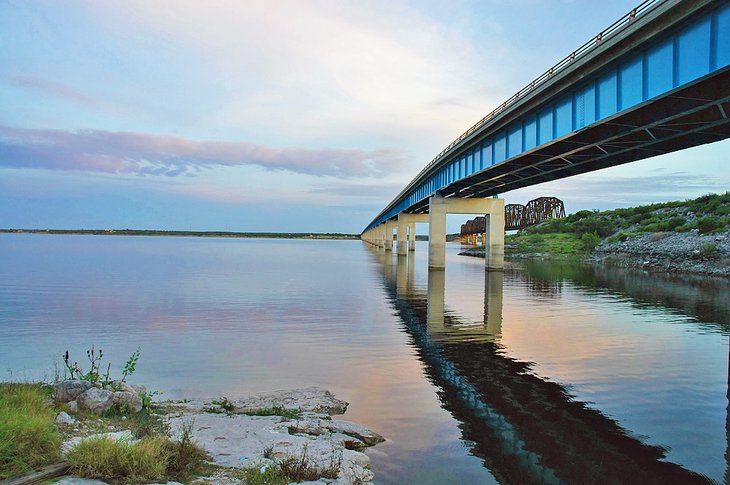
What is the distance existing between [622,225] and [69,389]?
10945cm

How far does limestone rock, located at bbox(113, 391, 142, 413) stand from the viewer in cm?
1039

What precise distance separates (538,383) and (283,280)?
33157 mm

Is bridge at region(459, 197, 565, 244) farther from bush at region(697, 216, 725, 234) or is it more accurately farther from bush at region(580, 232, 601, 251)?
bush at region(697, 216, 725, 234)

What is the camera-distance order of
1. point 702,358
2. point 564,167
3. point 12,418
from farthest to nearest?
point 564,167 < point 702,358 < point 12,418

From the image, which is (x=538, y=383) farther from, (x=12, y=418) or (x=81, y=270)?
(x=81, y=270)

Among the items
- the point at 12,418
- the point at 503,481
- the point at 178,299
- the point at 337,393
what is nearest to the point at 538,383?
the point at 337,393

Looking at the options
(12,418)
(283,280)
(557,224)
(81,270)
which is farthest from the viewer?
(557,224)

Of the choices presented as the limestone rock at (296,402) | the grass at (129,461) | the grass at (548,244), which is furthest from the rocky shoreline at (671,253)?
the grass at (129,461)

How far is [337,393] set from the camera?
1337 cm

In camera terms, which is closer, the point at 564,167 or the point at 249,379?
the point at 249,379

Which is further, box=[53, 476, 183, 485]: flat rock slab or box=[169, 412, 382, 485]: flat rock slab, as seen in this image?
box=[169, 412, 382, 485]: flat rock slab

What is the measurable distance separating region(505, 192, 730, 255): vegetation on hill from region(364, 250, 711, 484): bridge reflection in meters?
63.6

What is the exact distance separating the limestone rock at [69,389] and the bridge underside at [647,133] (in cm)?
1939

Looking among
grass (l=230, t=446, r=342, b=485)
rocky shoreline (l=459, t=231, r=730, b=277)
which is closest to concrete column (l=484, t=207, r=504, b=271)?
rocky shoreline (l=459, t=231, r=730, b=277)
